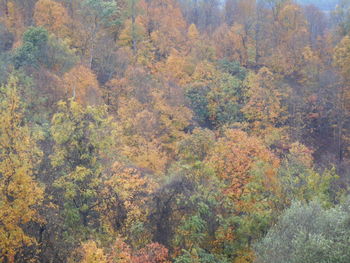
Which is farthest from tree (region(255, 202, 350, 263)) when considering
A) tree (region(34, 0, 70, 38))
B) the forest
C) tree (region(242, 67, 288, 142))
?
tree (region(34, 0, 70, 38))

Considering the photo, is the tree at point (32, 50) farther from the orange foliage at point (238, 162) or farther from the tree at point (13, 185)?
the orange foliage at point (238, 162)

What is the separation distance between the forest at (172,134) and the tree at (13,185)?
0.23ft

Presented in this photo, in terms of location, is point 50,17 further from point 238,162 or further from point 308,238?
point 308,238

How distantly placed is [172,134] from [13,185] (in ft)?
72.7

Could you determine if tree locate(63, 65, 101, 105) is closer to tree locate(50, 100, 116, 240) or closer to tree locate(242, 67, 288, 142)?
tree locate(50, 100, 116, 240)

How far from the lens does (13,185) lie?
18.1m

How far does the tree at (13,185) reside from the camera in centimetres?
1775

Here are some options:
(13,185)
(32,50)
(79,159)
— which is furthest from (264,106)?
(13,185)

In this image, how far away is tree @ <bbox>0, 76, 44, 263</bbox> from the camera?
17750 millimetres

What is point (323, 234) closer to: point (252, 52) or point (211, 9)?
point (252, 52)

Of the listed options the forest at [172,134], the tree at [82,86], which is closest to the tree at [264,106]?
the forest at [172,134]

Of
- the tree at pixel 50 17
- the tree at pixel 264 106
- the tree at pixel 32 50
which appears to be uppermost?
the tree at pixel 50 17

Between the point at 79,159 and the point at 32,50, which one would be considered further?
the point at 32,50

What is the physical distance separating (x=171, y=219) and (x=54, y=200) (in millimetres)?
6637
